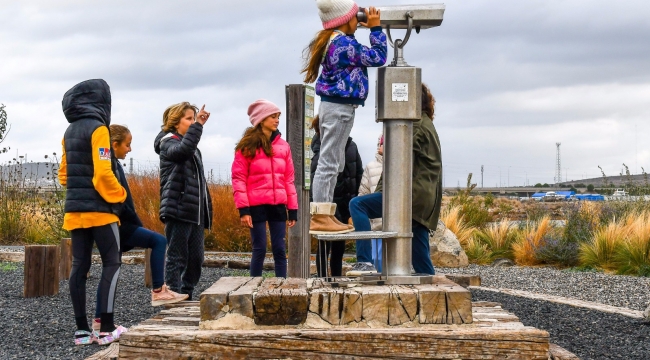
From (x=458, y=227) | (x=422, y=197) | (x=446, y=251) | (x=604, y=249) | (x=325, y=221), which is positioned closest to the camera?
(x=325, y=221)

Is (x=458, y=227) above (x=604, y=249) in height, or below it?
above

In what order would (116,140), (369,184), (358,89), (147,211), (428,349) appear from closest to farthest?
(428,349) → (358,89) → (116,140) → (369,184) → (147,211)

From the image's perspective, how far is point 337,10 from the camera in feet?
17.0

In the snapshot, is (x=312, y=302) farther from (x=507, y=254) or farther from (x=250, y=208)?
(x=507, y=254)

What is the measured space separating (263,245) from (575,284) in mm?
4782

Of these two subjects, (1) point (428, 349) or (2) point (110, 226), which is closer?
(1) point (428, 349)

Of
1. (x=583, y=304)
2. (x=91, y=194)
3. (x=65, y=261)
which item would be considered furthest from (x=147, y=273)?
(x=583, y=304)

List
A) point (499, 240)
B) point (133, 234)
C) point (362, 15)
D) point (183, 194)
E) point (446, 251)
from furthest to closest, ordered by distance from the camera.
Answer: point (499, 240), point (446, 251), point (183, 194), point (133, 234), point (362, 15)

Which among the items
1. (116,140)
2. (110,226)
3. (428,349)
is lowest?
(428,349)

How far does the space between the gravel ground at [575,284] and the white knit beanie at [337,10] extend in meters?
4.70

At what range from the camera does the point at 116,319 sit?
6953 millimetres

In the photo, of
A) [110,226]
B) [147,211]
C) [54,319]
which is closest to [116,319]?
[54,319]

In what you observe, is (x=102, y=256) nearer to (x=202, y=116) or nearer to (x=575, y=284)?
(x=202, y=116)

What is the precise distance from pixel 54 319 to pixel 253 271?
69.5 inches
